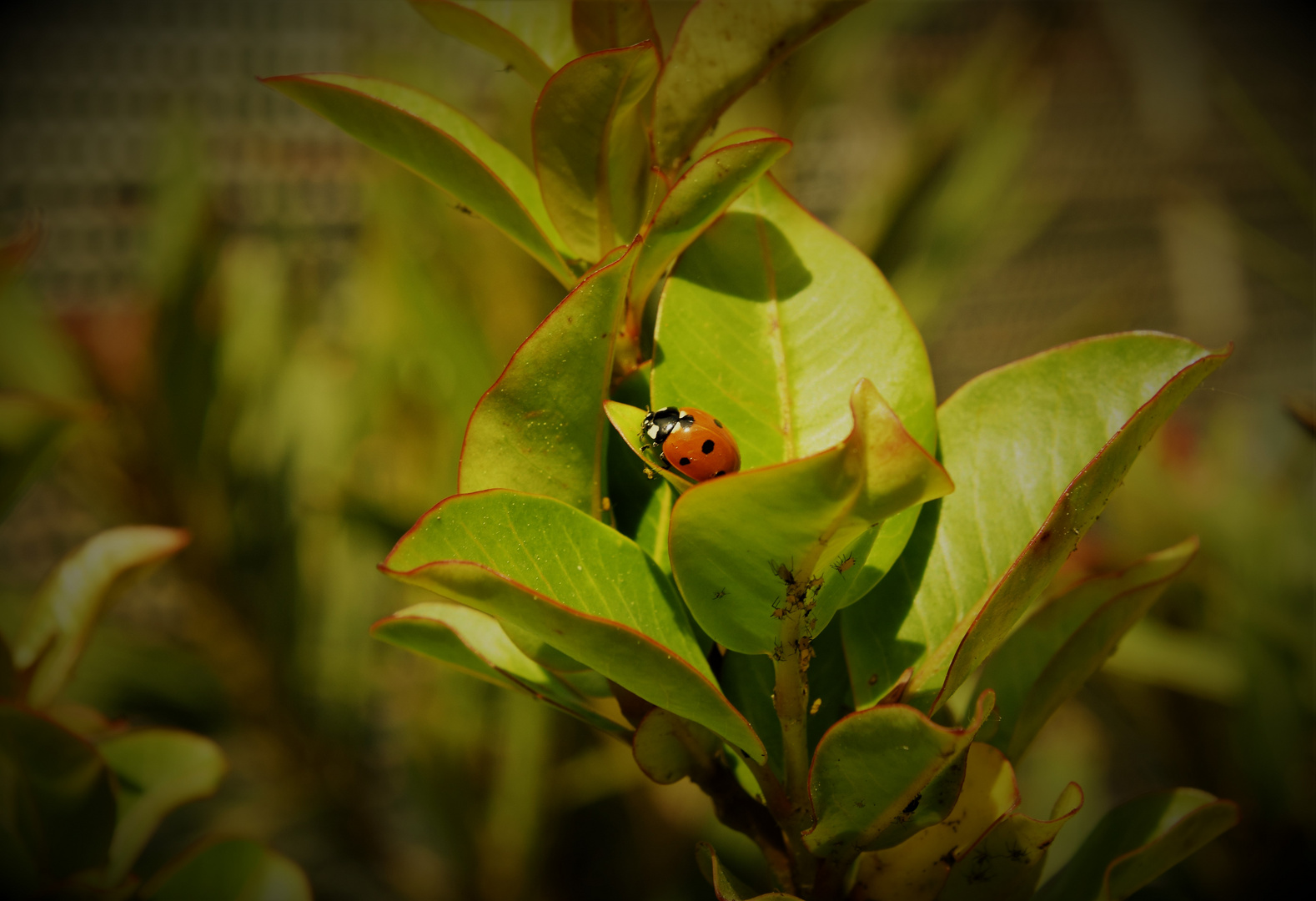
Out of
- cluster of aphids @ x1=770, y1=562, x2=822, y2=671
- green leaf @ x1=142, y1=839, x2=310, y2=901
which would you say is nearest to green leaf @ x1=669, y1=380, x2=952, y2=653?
cluster of aphids @ x1=770, y1=562, x2=822, y2=671

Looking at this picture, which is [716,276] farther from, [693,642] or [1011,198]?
Answer: [1011,198]

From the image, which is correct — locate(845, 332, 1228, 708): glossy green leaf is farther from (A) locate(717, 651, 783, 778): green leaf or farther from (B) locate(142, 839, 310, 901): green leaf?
(B) locate(142, 839, 310, 901): green leaf

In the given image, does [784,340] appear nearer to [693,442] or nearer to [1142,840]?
[693,442]

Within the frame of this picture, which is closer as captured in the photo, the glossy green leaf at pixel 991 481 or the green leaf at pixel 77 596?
the glossy green leaf at pixel 991 481

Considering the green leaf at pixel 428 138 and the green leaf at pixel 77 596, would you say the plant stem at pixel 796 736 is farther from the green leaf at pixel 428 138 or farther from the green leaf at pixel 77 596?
the green leaf at pixel 77 596

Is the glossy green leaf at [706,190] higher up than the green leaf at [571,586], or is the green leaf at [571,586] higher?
the glossy green leaf at [706,190]

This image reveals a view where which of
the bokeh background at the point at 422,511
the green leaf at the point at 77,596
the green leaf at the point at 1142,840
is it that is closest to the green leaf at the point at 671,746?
the green leaf at the point at 1142,840

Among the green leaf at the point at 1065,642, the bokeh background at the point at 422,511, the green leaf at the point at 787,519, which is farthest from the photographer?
the bokeh background at the point at 422,511
